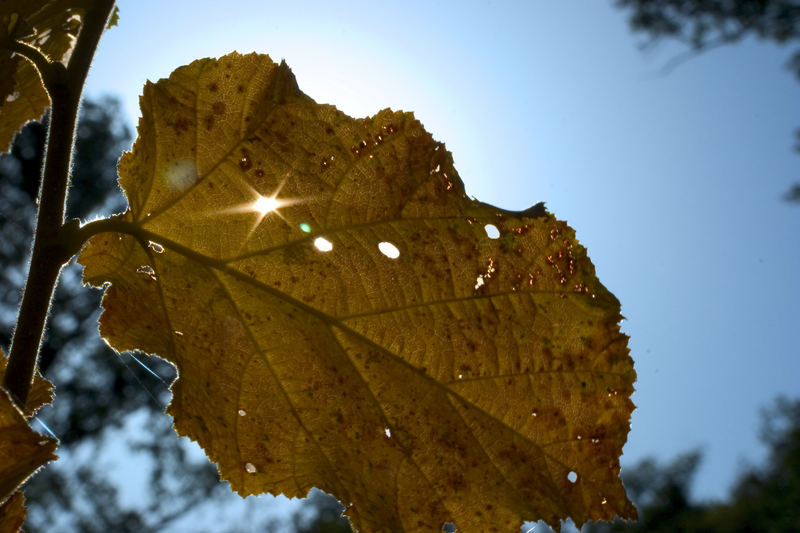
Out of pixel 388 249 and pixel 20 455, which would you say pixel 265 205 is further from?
pixel 20 455

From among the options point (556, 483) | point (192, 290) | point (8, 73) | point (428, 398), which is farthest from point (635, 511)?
point (8, 73)

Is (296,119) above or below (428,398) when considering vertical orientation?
above

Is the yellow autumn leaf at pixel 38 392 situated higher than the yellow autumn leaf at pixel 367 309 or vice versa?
the yellow autumn leaf at pixel 367 309

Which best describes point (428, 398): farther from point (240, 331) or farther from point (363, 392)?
point (240, 331)

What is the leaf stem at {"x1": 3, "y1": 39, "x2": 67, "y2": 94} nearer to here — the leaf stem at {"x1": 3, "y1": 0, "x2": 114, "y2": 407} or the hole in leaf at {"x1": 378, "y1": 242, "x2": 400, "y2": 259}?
the leaf stem at {"x1": 3, "y1": 0, "x2": 114, "y2": 407}

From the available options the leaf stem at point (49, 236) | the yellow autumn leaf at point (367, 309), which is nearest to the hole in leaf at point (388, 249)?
the yellow autumn leaf at point (367, 309)

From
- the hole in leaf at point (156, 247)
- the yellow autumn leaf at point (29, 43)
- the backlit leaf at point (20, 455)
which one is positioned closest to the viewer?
the backlit leaf at point (20, 455)

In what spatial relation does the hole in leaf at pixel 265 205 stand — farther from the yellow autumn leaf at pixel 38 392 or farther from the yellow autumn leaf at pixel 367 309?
the yellow autumn leaf at pixel 38 392
